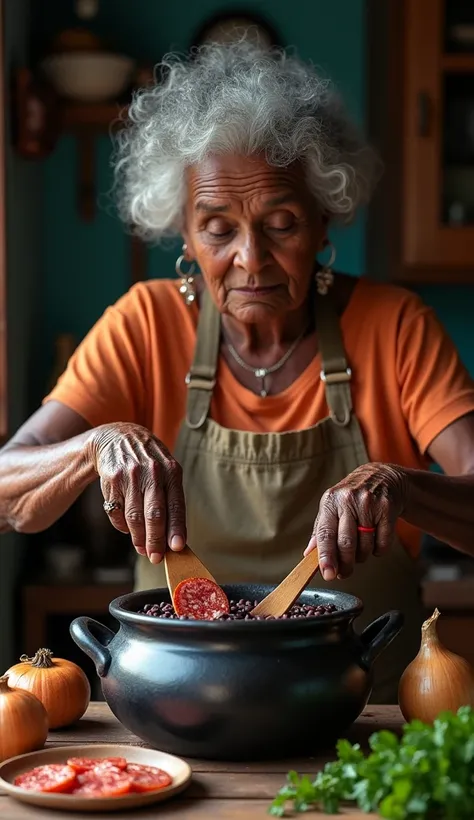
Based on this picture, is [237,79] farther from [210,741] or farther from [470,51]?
[470,51]

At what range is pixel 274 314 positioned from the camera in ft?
6.51

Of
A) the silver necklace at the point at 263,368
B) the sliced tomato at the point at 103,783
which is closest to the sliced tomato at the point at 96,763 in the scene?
the sliced tomato at the point at 103,783

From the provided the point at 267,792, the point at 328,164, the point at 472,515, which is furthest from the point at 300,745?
the point at 328,164

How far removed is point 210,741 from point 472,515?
771mm

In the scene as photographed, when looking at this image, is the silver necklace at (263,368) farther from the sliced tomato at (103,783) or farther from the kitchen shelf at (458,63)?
the kitchen shelf at (458,63)

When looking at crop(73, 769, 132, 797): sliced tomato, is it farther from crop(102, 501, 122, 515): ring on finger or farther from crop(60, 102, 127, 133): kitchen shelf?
crop(60, 102, 127, 133): kitchen shelf

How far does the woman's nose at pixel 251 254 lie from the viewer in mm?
1903

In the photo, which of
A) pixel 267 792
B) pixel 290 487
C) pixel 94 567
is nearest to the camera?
pixel 267 792

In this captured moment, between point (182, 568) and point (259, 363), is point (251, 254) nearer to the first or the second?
point (259, 363)

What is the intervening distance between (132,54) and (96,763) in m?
2.63

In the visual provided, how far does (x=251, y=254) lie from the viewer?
190 centimetres

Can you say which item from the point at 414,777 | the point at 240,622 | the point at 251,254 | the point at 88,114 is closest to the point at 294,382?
the point at 251,254

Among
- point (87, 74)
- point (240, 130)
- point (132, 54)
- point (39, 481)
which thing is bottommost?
point (39, 481)

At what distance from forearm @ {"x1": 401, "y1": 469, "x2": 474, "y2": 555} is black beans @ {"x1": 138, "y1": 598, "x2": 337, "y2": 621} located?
311mm
